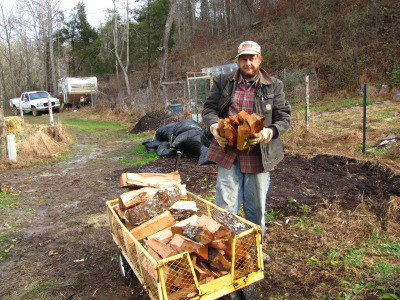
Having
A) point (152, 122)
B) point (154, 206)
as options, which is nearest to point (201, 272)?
point (154, 206)

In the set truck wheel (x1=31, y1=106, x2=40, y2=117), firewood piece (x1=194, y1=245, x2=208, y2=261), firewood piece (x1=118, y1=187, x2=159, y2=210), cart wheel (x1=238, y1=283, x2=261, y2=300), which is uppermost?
truck wheel (x1=31, y1=106, x2=40, y2=117)

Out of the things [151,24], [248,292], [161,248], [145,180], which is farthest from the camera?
[151,24]

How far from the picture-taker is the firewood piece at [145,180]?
2.92 metres

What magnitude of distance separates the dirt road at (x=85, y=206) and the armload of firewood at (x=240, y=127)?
118cm

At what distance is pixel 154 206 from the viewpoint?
2.58 metres

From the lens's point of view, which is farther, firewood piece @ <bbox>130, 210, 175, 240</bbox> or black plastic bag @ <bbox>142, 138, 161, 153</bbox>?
black plastic bag @ <bbox>142, 138, 161, 153</bbox>

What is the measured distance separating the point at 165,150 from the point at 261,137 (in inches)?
219

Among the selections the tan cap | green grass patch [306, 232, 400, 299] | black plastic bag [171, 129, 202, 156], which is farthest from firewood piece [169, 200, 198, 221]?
black plastic bag [171, 129, 202, 156]

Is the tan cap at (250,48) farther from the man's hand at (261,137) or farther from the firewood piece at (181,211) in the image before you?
the firewood piece at (181,211)

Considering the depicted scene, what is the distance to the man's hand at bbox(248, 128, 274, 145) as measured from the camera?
2.35 m

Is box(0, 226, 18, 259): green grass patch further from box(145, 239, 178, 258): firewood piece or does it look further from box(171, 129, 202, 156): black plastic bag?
box(171, 129, 202, 156): black plastic bag

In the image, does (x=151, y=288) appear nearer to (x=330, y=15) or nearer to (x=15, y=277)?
(x=15, y=277)

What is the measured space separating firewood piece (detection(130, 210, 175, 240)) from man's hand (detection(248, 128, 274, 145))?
858 mm

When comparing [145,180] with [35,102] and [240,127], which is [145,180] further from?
[35,102]
